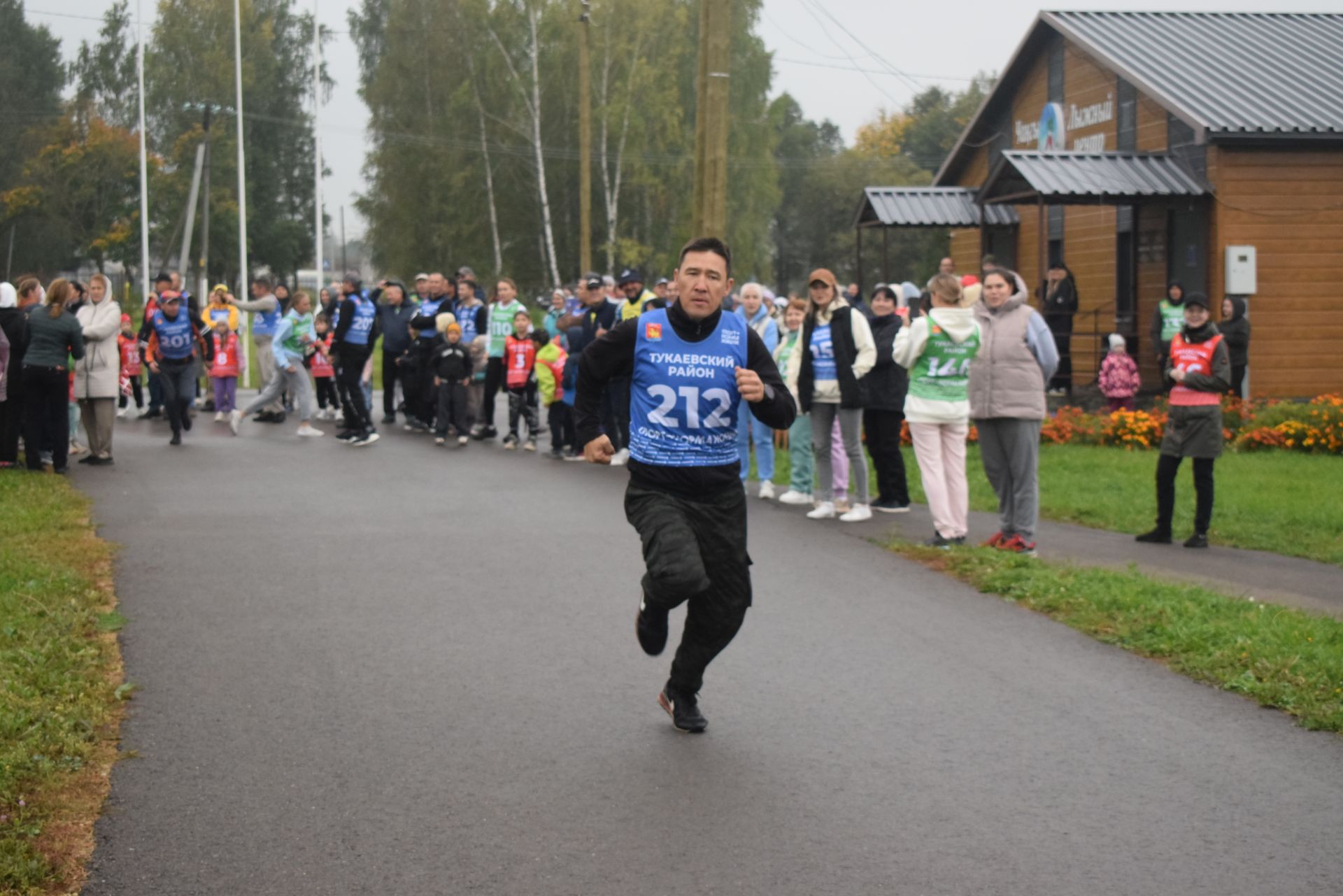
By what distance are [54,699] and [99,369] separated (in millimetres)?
10445

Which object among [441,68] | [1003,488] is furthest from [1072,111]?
[441,68]

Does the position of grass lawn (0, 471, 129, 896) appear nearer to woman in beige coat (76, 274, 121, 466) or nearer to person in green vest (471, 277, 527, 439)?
woman in beige coat (76, 274, 121, 466)

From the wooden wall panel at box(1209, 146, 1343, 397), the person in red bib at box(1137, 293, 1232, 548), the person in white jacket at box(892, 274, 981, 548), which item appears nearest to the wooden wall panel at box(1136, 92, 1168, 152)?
the wooden wall panel at box(1209, 146, 1343, 397)

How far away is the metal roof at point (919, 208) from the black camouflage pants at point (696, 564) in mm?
23601

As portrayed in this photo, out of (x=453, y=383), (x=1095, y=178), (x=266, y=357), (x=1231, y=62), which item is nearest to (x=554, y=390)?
(x=453, y=383)

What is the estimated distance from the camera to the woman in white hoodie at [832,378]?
511 inches

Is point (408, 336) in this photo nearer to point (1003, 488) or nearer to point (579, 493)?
point (579, 493)

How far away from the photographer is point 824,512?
13234mm

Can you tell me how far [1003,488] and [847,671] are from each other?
13.3 ft

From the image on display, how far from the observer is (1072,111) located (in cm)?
3061

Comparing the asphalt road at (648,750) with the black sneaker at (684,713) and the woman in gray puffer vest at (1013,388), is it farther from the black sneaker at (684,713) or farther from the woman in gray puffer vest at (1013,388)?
the woman in gray puffer vest at (1013,388)

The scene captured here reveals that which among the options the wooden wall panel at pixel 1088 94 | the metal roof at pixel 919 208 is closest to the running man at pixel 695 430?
the metal roof at pixel 919 208

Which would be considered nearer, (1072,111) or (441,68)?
(1072,111)

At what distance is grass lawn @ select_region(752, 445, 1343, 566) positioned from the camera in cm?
1254
